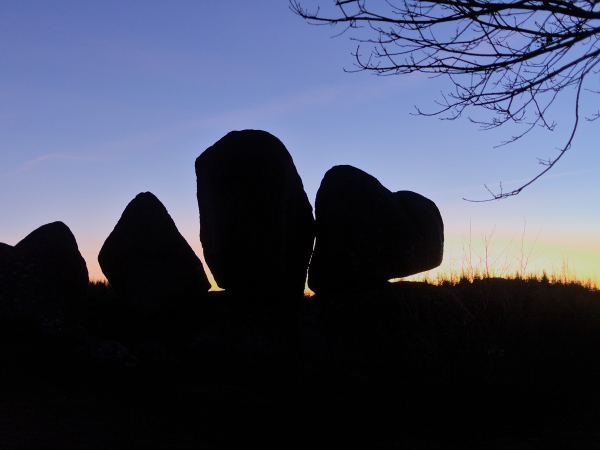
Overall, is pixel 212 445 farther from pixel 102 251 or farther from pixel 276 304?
pixel 102 251

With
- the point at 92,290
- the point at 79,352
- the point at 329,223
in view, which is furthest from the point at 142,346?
the point at 92,290

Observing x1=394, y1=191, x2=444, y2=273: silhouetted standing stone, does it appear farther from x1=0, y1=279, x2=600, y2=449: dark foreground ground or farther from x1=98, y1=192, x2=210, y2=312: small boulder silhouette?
x1=98, y1=192, x2=210, y2=312: small boulder silhouette

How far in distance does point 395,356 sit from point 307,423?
2.10m

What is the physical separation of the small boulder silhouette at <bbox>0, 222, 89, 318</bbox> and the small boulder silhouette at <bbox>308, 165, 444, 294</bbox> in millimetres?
3484

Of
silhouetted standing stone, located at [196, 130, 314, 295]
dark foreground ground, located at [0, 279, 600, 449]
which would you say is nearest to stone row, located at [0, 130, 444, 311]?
silhouetted standing stone, located at [196, 130, 314, 295]

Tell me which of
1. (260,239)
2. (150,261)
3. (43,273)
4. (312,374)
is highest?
(260,239)

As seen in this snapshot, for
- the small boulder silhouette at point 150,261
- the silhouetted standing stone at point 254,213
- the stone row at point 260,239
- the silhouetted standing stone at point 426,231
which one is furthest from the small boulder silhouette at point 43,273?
the silhouetted standing stone at point 426,231

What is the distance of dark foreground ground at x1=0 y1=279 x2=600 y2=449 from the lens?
4578mm

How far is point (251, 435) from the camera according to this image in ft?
14.6

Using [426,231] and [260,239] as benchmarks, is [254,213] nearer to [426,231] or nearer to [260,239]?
[260,239]

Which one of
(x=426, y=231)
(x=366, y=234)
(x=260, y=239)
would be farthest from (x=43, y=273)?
(x=426, y=231)

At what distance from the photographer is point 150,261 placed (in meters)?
7.57

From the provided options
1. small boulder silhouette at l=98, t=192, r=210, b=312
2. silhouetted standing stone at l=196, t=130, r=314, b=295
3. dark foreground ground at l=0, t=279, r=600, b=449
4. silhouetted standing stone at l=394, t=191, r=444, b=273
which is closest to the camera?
dark foreground ground at l=0, t=279, r=600, b=449

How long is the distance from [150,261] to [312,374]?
3.37m
